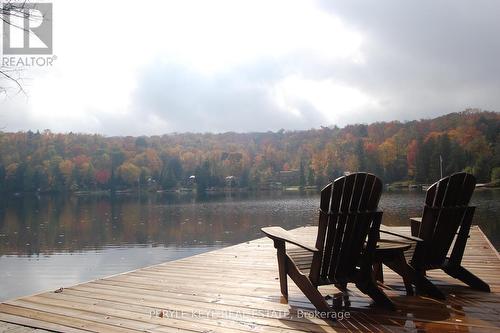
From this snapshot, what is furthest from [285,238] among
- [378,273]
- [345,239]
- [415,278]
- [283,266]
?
[378,273]

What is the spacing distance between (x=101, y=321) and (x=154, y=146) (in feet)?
289

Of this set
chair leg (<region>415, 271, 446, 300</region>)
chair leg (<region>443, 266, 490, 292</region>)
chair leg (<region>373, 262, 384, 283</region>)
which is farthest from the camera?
chair leg (<region>373, 262, 384, 283</region>)

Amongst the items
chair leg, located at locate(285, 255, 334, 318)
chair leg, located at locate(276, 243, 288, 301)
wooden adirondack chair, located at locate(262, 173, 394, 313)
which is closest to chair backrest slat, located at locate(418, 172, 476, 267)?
wooden adirondack chair, located at locate(262, 173, 394, 313)

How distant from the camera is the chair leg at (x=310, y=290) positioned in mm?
2904

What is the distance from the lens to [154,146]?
3487 inches

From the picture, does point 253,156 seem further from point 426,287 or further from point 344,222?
point 344,222

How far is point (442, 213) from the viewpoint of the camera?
10.9ft

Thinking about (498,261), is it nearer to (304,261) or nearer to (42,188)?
(304,261)

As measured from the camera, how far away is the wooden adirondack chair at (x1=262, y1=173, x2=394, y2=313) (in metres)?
2.88

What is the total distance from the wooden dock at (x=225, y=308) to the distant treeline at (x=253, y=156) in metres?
53.6

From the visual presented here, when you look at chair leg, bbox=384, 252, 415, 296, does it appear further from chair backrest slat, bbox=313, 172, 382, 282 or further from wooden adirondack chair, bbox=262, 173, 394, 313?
chair backrest slat, bbox=313, 172, 382, 282

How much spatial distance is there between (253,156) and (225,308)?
82257 millimetres

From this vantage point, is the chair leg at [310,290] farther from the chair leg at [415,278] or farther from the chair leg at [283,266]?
the chair leg at [415,278]

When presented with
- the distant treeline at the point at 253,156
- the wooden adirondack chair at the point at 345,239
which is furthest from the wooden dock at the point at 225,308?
the distant treeline at the point at 253,156
